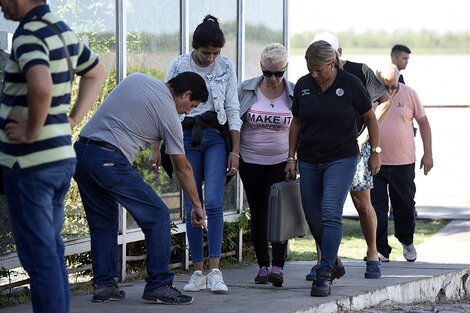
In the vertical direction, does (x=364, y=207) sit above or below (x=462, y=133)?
above

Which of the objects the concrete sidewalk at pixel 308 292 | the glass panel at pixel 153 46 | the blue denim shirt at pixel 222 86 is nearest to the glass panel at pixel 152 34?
the glass panel at pixel 153 46

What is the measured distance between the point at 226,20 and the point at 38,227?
13.4ft

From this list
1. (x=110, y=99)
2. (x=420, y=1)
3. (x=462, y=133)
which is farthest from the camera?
(x=420, y=1)

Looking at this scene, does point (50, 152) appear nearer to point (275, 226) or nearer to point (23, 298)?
point (23, 298)

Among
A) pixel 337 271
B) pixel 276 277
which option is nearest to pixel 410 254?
pixel 337 271

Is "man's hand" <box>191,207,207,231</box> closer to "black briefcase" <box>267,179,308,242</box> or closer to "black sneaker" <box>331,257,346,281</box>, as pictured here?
"black briefcase" <box>267,179,308,242</box>

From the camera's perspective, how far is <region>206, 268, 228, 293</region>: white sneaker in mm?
5922

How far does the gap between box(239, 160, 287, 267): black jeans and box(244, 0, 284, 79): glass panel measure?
1.81 m

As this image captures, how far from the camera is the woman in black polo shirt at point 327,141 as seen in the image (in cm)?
586

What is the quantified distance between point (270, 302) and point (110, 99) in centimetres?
149

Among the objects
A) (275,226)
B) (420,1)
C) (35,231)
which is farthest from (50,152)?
(420,1)

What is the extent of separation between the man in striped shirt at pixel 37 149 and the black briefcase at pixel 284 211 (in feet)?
7.08

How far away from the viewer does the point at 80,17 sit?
20.5 feet

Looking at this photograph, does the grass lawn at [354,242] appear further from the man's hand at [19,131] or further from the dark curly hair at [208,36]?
the man's hand at [19,131]
